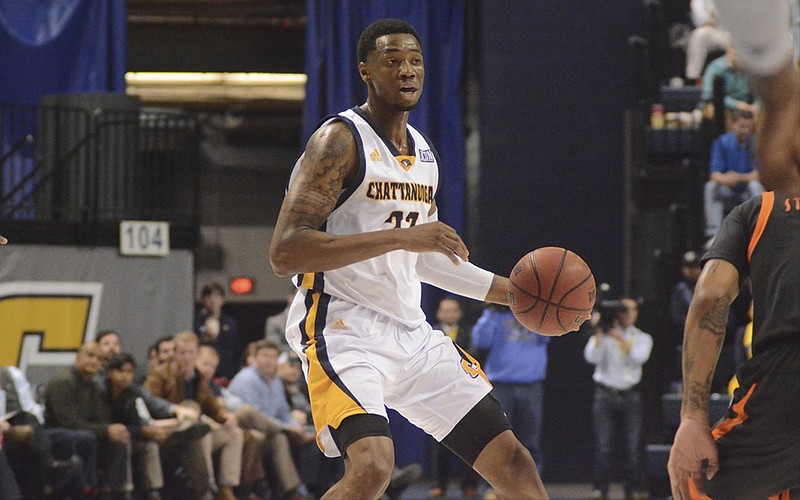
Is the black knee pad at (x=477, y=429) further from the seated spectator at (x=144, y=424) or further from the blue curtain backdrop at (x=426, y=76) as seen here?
the blue curtain backdrop at (x=426, y=76)

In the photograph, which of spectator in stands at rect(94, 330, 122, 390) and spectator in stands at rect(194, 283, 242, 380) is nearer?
spectator in stands at rect(94, 330, 122, 390)

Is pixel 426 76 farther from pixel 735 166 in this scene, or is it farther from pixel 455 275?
pixel 455 275

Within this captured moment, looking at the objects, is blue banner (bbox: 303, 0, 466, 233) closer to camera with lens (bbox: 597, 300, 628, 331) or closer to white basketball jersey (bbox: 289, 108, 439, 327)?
camera with lens (bbox: 597, 300, 628, 331)

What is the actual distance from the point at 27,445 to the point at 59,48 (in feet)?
17.9

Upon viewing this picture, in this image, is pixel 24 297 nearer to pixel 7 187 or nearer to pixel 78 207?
pixel 78 207

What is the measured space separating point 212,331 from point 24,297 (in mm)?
1921

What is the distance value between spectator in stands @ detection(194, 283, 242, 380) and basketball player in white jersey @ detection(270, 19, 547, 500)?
7.99m

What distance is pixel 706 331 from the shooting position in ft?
11.7

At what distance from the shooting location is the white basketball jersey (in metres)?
4.62

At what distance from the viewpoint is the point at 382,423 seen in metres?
4.41

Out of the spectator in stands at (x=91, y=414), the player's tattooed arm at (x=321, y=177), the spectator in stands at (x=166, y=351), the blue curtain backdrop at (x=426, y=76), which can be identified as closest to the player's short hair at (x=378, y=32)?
the player's tattooed arm at (x=321, y=177)

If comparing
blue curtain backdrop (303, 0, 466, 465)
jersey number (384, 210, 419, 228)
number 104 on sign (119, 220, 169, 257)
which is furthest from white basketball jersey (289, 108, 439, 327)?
blue curtain backdrop (303, 0, 466, 465)

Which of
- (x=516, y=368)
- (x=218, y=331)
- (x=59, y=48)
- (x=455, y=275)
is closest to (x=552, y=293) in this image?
(x=455, y=275)

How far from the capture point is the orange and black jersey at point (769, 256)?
11.5 ft
